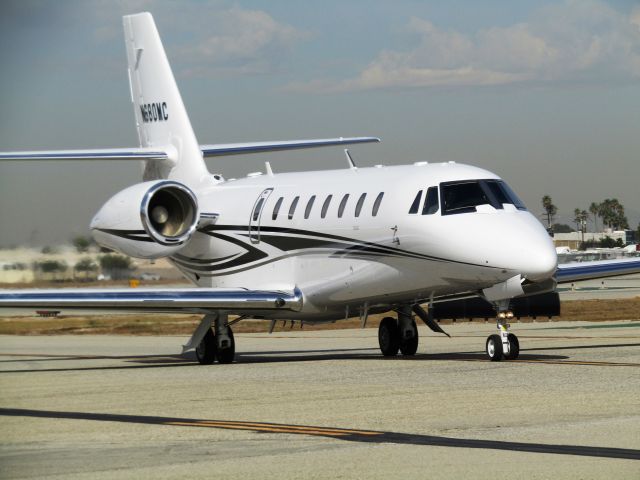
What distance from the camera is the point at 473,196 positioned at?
2123cm

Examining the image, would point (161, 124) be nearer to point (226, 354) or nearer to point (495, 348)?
point (226, 354)

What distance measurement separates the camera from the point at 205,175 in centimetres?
2873

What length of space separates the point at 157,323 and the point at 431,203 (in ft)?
86.0

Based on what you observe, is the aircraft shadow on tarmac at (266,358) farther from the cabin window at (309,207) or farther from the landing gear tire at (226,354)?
the cabin window at (309,207)

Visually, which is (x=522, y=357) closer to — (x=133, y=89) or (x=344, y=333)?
(x=133, y=89)

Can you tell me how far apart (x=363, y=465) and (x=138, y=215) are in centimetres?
1476

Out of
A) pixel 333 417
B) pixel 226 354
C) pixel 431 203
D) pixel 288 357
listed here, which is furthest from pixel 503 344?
pixel 333 417

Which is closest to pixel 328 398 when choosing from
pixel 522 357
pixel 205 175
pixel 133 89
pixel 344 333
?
pixel 522 357

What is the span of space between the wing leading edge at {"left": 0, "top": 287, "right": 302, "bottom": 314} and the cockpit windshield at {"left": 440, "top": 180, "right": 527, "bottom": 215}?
4.19m

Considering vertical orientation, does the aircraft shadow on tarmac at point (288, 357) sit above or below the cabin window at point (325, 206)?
below

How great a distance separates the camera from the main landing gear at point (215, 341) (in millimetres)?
24094

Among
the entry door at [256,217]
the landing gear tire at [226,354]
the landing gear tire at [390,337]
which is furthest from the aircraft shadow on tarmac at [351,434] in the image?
the entry door at [256,217]

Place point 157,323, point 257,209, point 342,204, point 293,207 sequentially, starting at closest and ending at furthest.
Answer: point 342,204 < point 293,207 < point 257,209 < point 157,323

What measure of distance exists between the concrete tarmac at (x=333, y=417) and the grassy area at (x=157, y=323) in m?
16.8
